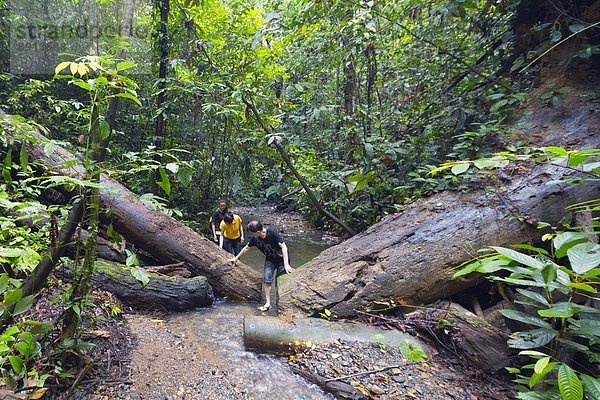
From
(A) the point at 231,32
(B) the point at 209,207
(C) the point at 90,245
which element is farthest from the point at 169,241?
(A) the point at 231,32

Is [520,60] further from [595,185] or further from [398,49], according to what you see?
[398,49]

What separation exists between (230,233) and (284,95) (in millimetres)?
3467

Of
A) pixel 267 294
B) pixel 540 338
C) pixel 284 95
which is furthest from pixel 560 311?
pixel 284 95

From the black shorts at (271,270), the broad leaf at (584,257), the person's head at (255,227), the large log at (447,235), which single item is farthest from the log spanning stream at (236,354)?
the broad leaf at (584,257)

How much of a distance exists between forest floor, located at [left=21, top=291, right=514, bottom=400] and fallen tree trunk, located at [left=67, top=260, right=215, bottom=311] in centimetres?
54

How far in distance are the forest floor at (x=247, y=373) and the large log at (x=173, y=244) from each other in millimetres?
1386

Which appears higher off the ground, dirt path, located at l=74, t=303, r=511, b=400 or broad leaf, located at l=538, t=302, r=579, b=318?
broad leaf, located at l=538, t=302, r=579, b=318

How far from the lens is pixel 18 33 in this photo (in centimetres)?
802

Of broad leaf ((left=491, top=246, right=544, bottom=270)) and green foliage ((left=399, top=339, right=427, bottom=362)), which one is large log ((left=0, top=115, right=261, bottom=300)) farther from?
broad leaf ((left=491, top=246, right=544, bottom=270))

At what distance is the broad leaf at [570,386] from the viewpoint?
128 cm

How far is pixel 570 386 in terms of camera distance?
1.30 m

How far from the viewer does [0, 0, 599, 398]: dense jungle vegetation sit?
3.19m

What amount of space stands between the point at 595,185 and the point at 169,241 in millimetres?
5994

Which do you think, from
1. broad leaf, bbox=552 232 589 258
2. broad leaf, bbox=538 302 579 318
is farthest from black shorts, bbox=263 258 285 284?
broad leaf, bbox=552 232 589 258
